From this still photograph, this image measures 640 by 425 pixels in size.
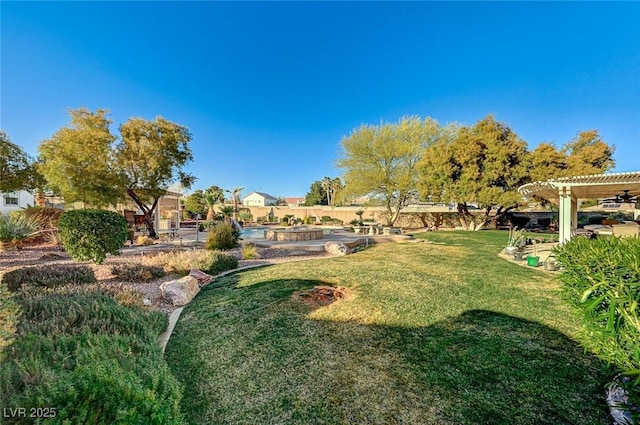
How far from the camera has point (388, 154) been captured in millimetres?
20000

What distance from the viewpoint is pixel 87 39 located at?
720 centimetres

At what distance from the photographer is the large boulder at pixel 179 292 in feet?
15.7

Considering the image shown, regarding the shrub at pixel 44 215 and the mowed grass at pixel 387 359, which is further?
the shrub at pixel 44 215

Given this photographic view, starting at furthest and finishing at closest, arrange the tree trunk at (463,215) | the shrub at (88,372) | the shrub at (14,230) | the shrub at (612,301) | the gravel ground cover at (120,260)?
the tree trunk at (463,215), the shrub at (14,230), the gravel ground cover at (120,260), the shrub at (612,301), the shrub at (88,372)

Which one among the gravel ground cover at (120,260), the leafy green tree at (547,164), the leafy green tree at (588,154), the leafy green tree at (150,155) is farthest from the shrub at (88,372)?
the leafy green tree at (588,154)

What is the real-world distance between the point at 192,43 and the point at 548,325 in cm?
1402

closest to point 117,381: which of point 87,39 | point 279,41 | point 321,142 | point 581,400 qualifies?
point 581,400

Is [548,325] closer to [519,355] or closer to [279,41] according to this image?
[519,355]

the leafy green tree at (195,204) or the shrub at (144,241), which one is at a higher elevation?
the leafy green tree at (195,204)

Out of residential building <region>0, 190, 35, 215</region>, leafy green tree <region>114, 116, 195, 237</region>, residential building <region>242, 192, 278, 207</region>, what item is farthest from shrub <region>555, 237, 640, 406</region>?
residential building <region>242, 192, 278, 207</region>

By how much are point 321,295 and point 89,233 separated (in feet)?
19.5

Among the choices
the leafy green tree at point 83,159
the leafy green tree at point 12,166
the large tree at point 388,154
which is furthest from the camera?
the large tree at point 388,154

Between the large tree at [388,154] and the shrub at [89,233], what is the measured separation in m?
16.2

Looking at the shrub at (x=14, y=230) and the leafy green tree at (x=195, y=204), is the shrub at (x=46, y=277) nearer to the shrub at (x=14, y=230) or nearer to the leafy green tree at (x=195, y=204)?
the shrub at (x=14, y=230)
